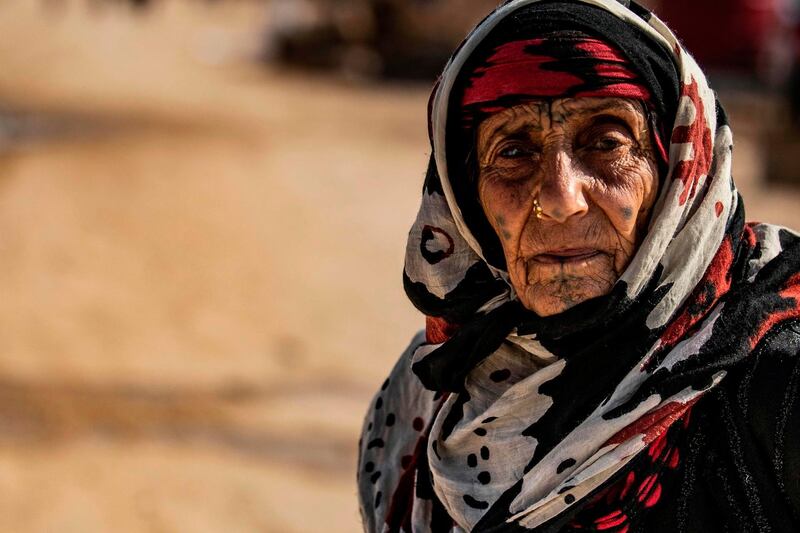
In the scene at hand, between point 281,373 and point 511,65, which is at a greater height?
point 281,373

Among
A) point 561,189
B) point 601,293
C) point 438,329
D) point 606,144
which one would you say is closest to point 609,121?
point 606,144

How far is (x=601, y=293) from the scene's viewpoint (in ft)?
5.75

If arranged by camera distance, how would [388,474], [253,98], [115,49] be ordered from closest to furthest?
1. [388,474]
2. [253,98]
3. [115,49]

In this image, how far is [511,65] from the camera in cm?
176

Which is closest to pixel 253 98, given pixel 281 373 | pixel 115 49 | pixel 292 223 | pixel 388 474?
pixel 115 49

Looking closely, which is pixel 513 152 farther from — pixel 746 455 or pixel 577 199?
pixel 746 455

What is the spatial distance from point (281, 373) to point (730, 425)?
538cm

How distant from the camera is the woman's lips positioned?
1.76m

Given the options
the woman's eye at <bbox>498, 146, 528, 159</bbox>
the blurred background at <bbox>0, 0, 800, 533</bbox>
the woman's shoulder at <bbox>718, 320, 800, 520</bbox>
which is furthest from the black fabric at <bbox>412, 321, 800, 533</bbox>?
the blurred background at <bbox>0, 0, 800, 533</bbox>

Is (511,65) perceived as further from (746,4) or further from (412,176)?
(746,4)

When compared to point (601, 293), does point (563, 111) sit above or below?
above

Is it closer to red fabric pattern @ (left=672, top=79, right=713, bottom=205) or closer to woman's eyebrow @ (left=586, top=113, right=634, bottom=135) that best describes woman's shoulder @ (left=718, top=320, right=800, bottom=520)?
red fabric pattern @ (left=672, top=79, right=713, bottom=205)

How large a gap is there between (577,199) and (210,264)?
23.9 ft

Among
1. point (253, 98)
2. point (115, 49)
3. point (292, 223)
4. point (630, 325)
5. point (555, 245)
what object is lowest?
point (630, 325)
